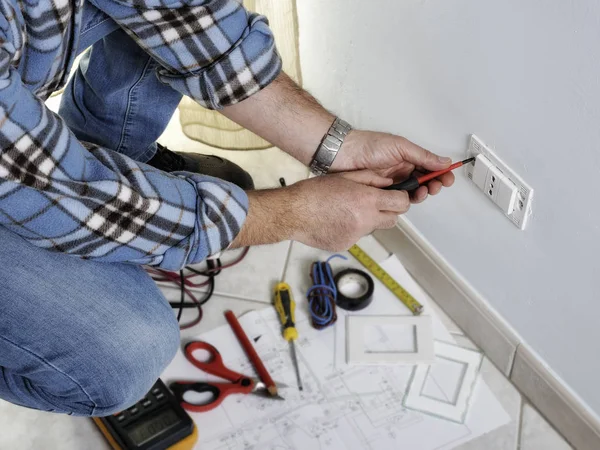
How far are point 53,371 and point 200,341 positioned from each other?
1.24 feet

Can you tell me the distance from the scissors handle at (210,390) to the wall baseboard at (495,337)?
15.2 inches

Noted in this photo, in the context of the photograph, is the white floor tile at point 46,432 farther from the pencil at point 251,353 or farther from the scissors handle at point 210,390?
Result: the pencil at point 251,353

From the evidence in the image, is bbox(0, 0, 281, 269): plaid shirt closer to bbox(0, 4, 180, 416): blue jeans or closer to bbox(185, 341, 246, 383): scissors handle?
bbox(0, 4, 180, 416): blue jeans

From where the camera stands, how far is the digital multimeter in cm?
113

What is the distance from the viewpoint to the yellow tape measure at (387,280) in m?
1.34

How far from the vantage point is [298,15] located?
1.48 meters

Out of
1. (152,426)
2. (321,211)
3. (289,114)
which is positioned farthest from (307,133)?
(152,426)

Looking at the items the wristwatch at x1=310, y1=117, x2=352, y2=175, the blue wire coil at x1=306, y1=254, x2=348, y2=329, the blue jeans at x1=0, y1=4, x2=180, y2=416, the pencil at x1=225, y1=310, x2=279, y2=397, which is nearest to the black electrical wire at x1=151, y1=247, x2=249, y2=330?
the pencil at x1=225, y1=310, x2=279, y2=397

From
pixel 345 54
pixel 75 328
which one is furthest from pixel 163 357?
pixel 345 54

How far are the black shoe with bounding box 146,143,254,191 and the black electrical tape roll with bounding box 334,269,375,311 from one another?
268 millimetres

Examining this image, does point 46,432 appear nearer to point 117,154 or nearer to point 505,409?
point 117,154

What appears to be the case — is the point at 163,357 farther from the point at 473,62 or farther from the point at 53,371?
the point at 473,62

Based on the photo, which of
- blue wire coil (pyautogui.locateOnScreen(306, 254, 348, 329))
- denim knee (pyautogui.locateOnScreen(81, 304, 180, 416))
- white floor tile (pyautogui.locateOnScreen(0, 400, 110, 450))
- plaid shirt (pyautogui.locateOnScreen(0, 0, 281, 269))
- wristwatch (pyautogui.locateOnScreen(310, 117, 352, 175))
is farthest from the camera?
blue wire coil (pyautogui.locateOnScreen(306, 254, 348, 329))

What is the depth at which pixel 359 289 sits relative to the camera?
136 centimetres
